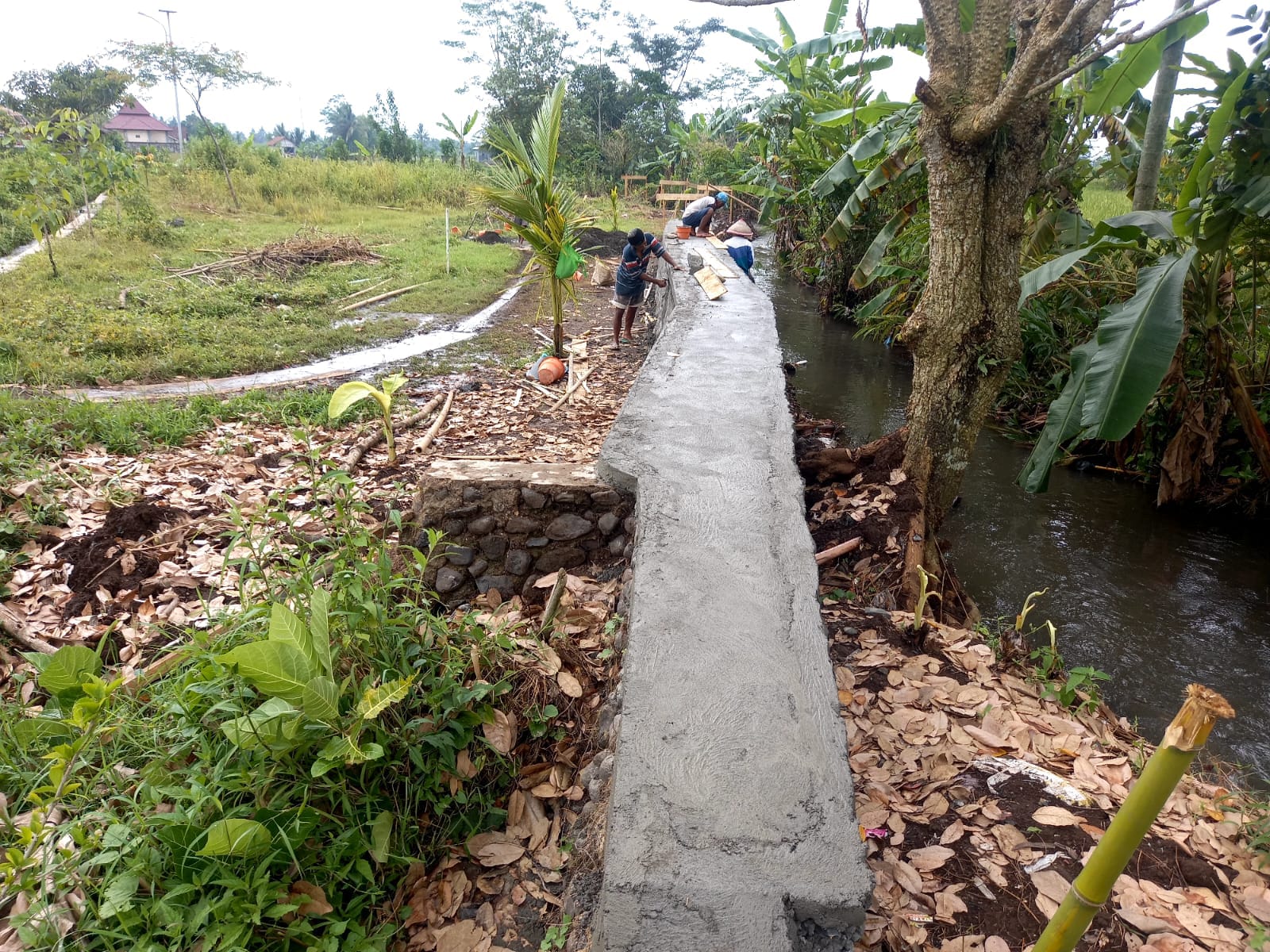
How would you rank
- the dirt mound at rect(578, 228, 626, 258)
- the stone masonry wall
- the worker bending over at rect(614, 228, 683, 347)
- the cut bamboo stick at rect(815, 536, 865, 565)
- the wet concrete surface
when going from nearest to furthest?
1. the wet concrete surface
2. the stone masonry wall
3. the cut bamboo stick at rect(815, 536, 865, 565)
4. the worker bending over at rect(614, 228, 683, 347)
5. the dirt mound at rect(578, 228, 626, 258)

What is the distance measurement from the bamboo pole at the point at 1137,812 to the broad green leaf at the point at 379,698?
1.66m

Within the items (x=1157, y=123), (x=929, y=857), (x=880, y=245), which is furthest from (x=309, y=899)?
(x=1157, y=123)

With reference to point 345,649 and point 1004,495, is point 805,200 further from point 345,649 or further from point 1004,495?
point 345,649

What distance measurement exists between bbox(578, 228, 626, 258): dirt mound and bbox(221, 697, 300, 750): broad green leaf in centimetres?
1387

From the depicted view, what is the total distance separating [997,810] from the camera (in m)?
2.29

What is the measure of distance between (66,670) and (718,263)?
8.60 metres

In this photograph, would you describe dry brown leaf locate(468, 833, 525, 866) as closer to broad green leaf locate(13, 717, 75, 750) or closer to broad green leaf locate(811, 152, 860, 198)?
broad green leaf locate(13, 717, 75, 750)

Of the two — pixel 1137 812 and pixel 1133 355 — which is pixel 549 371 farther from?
pixel 1137 812

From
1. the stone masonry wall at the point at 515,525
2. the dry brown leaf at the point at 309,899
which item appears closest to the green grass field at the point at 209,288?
the stone masonry wall at the point at 515,525

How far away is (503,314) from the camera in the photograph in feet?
32.5

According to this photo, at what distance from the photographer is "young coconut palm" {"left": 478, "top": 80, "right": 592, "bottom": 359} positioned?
6.40 metres

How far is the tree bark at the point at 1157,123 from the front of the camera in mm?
4266

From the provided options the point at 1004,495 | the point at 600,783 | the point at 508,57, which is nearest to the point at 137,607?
the point at 600,783

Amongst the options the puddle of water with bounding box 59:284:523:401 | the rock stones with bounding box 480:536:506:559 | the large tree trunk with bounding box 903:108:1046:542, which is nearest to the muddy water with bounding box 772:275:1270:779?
the large tree trunk with bounding box 903:108:1046:542
